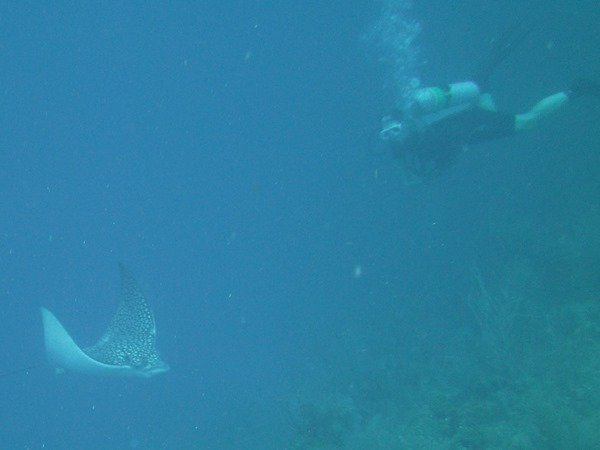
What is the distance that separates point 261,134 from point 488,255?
86840 mm

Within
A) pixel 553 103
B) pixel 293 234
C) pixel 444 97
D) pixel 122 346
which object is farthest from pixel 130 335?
pixel 293 234

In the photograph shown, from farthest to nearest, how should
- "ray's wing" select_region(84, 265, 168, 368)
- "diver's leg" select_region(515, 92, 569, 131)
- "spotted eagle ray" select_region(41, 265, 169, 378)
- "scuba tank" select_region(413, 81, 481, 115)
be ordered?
"diver's leg" select_region(515, 92, 569, 131) → "scuba tank" select_region(413, 81, 481, 115) → "ray's wing" select_region(84, 265, 168, 368) → "spotted eagle ray" select_region(41, 265, 169, 378)

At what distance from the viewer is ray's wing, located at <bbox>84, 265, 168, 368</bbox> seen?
21.6 feet

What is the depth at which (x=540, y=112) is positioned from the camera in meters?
10.0

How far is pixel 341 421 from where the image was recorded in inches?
393

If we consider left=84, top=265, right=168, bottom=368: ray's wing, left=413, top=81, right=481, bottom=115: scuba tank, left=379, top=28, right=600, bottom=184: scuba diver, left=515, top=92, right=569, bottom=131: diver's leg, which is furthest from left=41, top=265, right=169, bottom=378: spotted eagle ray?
left=515, top=92, right=569, bottom=131: diver's leg

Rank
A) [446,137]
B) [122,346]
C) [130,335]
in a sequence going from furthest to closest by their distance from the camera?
[446,137] < [130,335] < [122,346]

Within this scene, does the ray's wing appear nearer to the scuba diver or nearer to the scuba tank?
the scuba diver

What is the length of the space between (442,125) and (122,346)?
7.64 meters

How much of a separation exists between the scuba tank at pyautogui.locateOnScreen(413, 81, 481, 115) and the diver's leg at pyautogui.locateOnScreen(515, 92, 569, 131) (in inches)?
43.9

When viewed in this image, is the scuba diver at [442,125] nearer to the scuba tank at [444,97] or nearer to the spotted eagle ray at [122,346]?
the scuba tank at [444,97]

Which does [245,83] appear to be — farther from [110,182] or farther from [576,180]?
[576,180]

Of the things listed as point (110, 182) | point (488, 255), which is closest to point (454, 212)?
point (488, 255)

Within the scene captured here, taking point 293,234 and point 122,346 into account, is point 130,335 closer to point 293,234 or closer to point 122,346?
point 122,346
